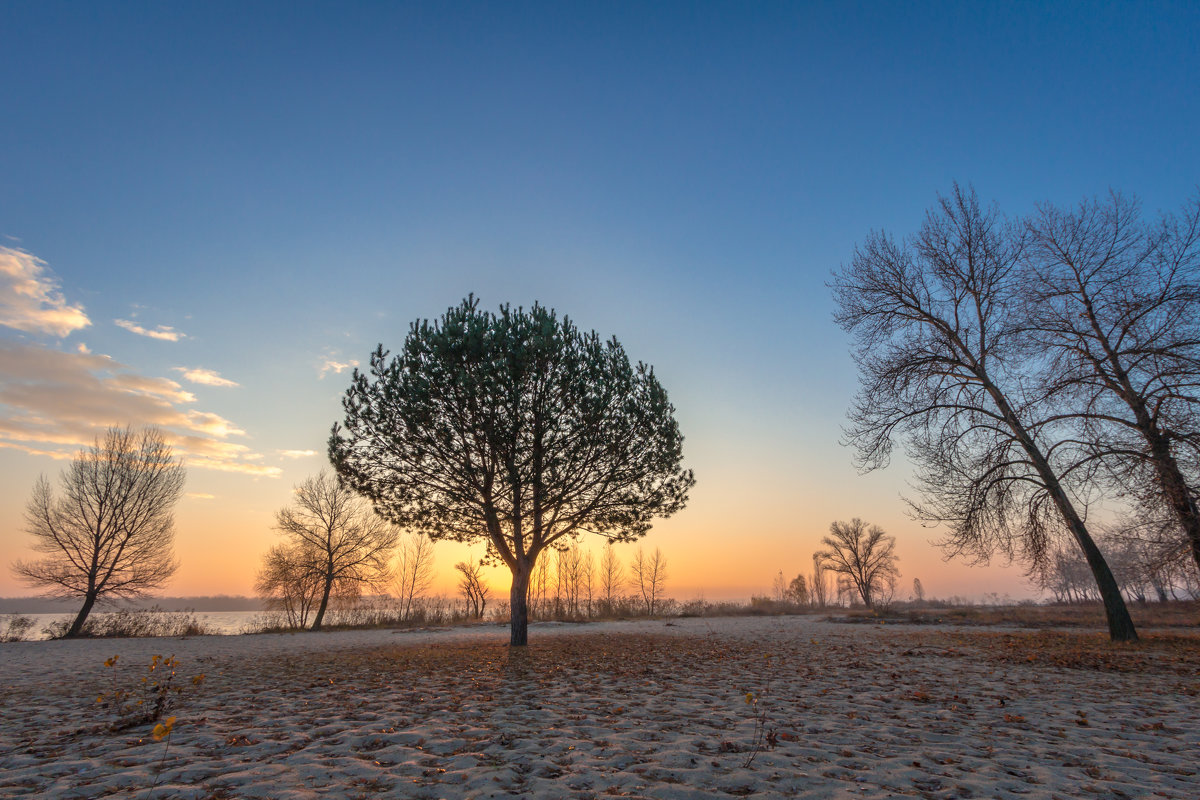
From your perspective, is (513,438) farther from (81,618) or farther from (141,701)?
(81,618)

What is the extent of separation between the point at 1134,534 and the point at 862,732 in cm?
1231

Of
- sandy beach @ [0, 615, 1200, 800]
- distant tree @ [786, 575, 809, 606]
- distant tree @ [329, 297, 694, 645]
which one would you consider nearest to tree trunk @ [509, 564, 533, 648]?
distant tree @ [329, 297, 694, 645]

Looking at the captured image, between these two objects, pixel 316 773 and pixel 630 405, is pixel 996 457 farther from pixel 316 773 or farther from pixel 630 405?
pixel 316 773

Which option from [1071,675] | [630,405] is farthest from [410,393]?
[1071,675]

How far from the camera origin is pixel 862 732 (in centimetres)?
534

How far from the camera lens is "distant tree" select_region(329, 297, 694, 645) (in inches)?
535

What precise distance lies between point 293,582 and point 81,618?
946 cm

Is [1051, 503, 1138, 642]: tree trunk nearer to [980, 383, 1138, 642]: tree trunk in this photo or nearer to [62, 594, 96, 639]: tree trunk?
[980, 383, 1138, 642]: tree trunk

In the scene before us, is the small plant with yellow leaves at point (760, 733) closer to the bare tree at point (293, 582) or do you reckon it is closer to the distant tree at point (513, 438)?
the distant tree at point (513, 438)

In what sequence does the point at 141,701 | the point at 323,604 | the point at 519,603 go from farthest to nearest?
the point at 323,604 → the point at 519,603 → the point at 141,701

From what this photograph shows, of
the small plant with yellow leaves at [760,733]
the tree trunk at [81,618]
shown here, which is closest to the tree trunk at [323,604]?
the tree trunk at [81,618]

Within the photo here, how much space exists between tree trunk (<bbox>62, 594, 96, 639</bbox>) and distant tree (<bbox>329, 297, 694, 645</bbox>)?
65.1 ft

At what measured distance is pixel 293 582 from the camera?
30.9m

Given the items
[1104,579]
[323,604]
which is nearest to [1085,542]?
[1104,579]
